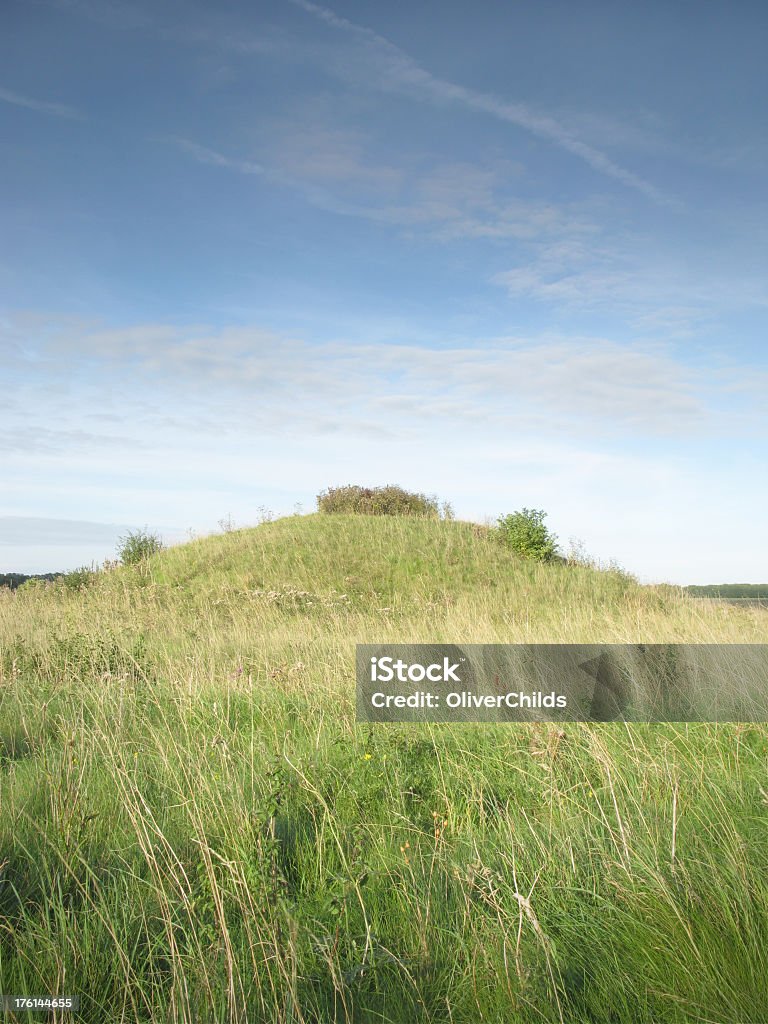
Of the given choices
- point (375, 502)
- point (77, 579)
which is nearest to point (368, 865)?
point (77, 579)

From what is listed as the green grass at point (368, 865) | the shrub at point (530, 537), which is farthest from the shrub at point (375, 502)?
the green grass at point (368, 865)

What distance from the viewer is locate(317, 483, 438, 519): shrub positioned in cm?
2816

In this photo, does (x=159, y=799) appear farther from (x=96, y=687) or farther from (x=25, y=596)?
(x=25, y=596)

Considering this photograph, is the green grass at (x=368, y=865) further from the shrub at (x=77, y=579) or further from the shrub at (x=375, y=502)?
the shrub at (x=375, y=502)

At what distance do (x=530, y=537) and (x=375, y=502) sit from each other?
28.9ft

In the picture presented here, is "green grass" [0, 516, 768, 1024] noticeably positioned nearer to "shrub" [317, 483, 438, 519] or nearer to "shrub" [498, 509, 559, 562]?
"shrub" [498, 509, 559, 562]

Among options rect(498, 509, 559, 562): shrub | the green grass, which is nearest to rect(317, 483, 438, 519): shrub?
rect(498, 509, 559, 562): shrub

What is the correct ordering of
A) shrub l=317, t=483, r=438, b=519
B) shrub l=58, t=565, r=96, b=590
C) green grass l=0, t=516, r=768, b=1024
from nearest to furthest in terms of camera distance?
1. green grass l=0, t=516, r=768, b=1024
2. shrub l=58, t=565, r=96, b=590
3. shrub l=317, t=483, r=438, b=519

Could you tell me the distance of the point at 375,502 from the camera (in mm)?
28250

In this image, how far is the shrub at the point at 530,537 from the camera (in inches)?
814

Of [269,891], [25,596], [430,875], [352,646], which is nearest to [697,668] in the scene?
[352,646]

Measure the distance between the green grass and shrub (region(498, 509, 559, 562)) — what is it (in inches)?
604

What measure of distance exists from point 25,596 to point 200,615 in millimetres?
6390

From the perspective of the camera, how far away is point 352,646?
7719 mm
